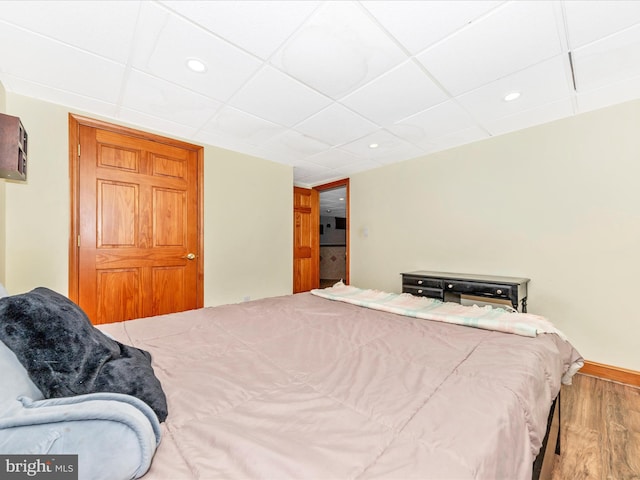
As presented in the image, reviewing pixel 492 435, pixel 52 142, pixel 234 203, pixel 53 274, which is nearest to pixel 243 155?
pixel 234 203

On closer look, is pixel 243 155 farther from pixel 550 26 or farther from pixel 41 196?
pixel 550 26

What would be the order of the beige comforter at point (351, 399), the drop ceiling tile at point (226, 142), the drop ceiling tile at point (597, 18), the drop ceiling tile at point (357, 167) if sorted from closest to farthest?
1. the beige comforter at point (351, 399)
2. the drop ceiling tile at point (597, 18)
3. the drop ceiling tile at point (226, 142)
4. the drop ceiling tile at point (357, 167)

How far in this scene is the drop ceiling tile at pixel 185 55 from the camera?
1.57 m

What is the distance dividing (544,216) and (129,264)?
4310 mm

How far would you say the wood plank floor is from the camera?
4.73ft

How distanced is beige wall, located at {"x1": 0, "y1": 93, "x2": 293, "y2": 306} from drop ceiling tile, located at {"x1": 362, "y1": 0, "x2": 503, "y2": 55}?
257cm

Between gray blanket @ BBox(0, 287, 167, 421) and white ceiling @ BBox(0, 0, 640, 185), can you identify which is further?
white ceiling @ BBox(0, 0, 640, 185)

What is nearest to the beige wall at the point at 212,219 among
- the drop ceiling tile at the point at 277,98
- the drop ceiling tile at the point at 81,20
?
the drop ceiling tile at the point at 81,20

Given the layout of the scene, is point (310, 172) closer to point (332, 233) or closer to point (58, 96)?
point (58, 96)

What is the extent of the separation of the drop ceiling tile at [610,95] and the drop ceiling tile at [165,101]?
3.17m

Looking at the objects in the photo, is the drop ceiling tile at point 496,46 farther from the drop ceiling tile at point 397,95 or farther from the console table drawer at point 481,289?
the console table drawer at point 481,289

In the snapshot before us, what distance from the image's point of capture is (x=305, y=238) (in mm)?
5219

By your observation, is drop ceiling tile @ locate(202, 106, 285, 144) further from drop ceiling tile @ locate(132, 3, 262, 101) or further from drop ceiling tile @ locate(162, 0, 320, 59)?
drop ceiling tile @ locate(162, 0, 320, 59)

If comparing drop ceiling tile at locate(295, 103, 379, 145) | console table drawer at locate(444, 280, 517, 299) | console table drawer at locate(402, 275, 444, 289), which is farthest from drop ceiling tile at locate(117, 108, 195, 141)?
console table drawer at locate(444, 280, 517, 299)
